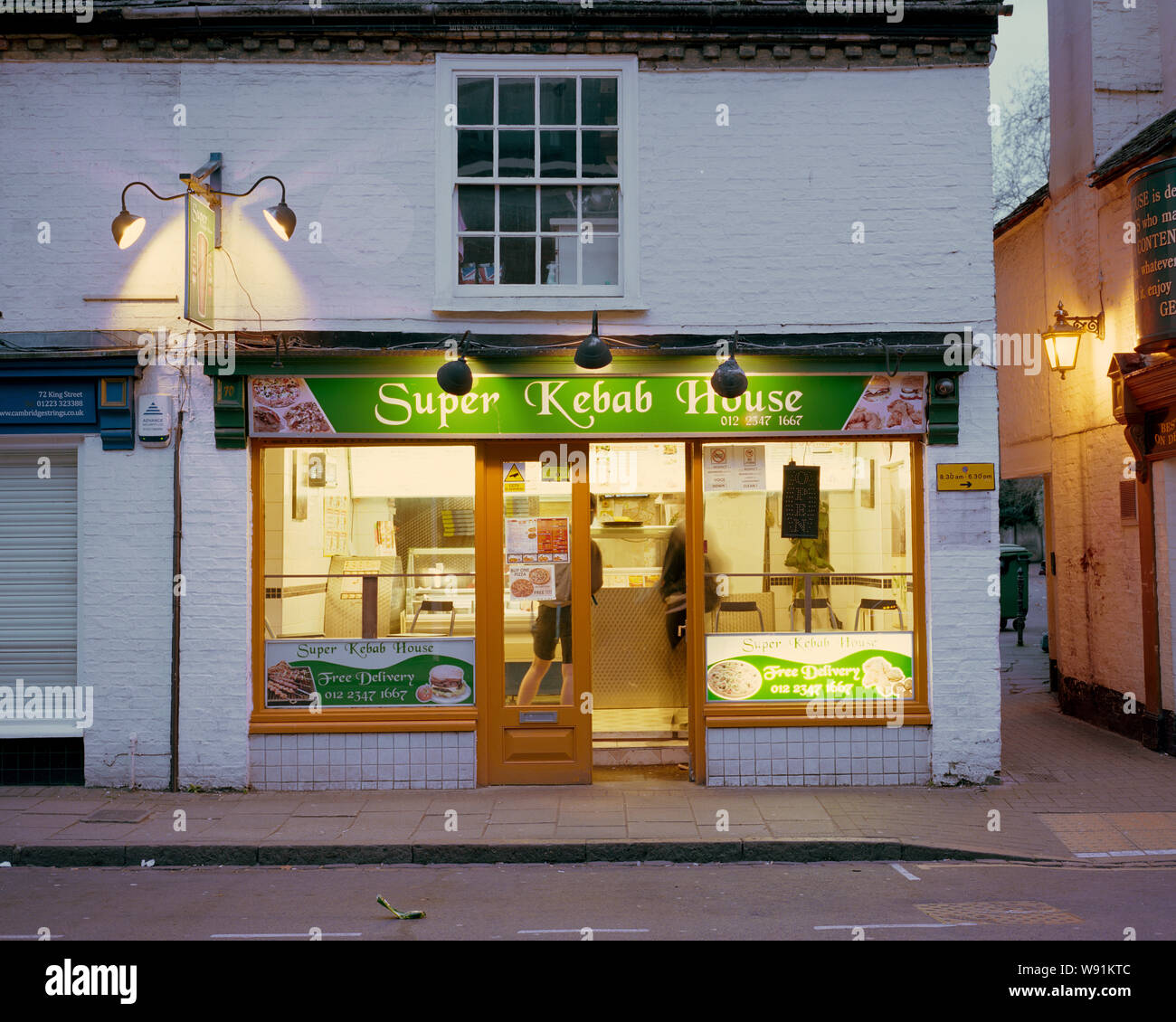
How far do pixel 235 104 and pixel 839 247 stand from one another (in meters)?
5.43

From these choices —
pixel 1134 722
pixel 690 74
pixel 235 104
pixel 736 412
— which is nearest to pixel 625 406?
pixel 736 412

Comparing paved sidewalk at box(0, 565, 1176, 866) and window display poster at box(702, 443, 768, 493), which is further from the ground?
window display poster at box(702, 443, 768, 493)

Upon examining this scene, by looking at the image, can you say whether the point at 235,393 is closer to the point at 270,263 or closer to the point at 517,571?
the point at 270,263

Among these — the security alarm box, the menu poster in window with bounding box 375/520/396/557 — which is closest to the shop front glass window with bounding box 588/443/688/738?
the menu poster in window with bounding box 375/520/396/557

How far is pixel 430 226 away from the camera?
9273 millimetres

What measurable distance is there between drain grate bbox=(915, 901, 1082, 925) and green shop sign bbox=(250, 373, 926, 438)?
4192mm

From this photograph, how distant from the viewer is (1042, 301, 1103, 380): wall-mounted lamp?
11336 millimetres

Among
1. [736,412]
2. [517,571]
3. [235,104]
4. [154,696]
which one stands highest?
[235,104]

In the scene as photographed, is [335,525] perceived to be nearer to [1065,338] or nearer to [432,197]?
[432,197]

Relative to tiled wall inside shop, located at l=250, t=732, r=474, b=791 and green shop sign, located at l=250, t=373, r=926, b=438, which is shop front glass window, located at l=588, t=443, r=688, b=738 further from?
tiled wall inside shop, located at l=250, t=732, r=474, b=791

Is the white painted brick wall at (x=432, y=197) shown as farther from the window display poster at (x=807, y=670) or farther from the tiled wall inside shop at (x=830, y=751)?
the tiled wall inside shop at (x=830, y=751)

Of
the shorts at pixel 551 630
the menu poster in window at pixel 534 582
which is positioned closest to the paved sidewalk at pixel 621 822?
the shorts at pixel 551 630

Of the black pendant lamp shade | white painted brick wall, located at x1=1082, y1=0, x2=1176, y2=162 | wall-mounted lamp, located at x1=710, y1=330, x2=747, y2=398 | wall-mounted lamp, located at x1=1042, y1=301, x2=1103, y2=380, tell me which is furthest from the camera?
white painted brick wall, located at x1=1082, y1=0, x2=1176, y2=162

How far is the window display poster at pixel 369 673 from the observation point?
9305 mm
